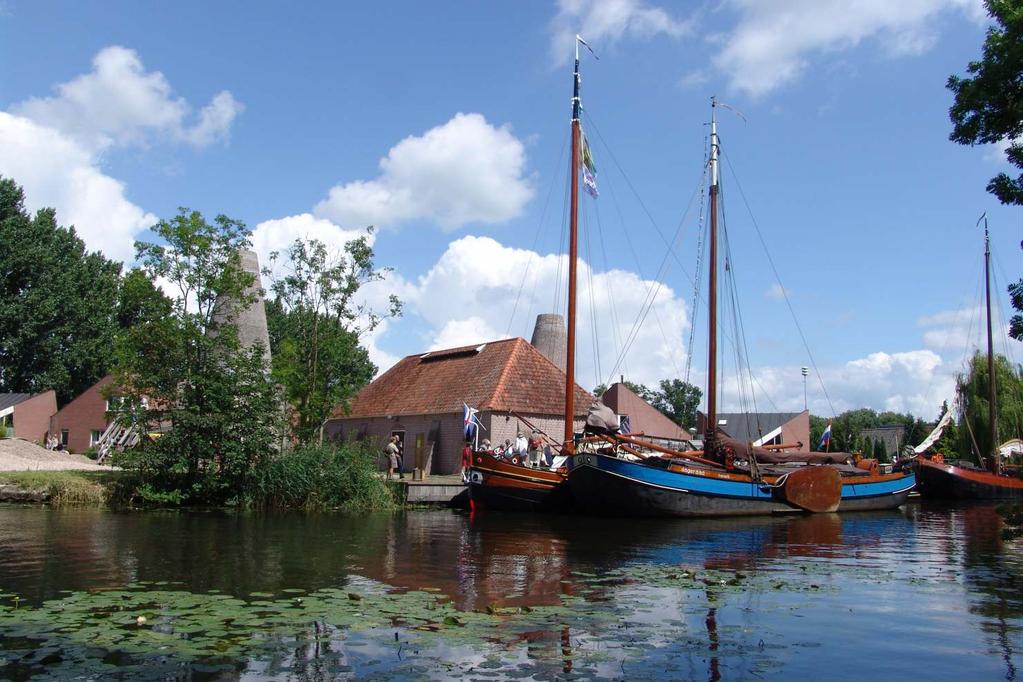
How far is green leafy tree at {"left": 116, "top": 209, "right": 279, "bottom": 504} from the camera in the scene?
81.2 ft

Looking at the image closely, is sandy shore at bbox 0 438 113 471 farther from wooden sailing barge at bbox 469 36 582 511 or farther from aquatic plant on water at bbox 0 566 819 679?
aquatic plant on water at bbox 0 566 819 679

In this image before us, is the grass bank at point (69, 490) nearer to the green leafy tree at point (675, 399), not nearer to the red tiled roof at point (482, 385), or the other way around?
the red tiled roof at point (482, 385)

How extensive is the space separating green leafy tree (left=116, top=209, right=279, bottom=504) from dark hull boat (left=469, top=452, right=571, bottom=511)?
21.3 feet

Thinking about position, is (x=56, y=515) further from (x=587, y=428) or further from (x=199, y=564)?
(x=587, y=428)

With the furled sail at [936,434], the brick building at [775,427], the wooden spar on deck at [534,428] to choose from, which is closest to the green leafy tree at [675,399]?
the brick building at [775,427]

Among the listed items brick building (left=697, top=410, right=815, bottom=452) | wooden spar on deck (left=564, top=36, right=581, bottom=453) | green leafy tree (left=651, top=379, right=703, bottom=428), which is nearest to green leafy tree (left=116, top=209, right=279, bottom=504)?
wooden spar on deck (left=564, top=36, right=581, bottom=453)

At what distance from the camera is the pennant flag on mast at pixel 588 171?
2967cm

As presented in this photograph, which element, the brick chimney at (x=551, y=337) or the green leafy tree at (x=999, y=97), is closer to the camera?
the green leafy tree at (x=999, y=97)

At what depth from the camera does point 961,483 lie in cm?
3922

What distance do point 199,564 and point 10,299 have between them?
52292 millimetres

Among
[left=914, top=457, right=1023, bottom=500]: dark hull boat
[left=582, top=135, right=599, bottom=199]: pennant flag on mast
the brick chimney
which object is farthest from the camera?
the brick chimney

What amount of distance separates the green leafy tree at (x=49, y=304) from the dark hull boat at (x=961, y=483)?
49.5 m

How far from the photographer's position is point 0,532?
17734 mm

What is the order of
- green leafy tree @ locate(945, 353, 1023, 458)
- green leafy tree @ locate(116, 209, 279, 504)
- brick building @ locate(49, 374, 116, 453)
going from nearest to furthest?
1. green leafy tree @ locate(116, 209, 279, 504)
2. green leafy tree @ locate(945, 353, 1023, 458)
3. brick building @ locate(49, 374, 116, 453)
